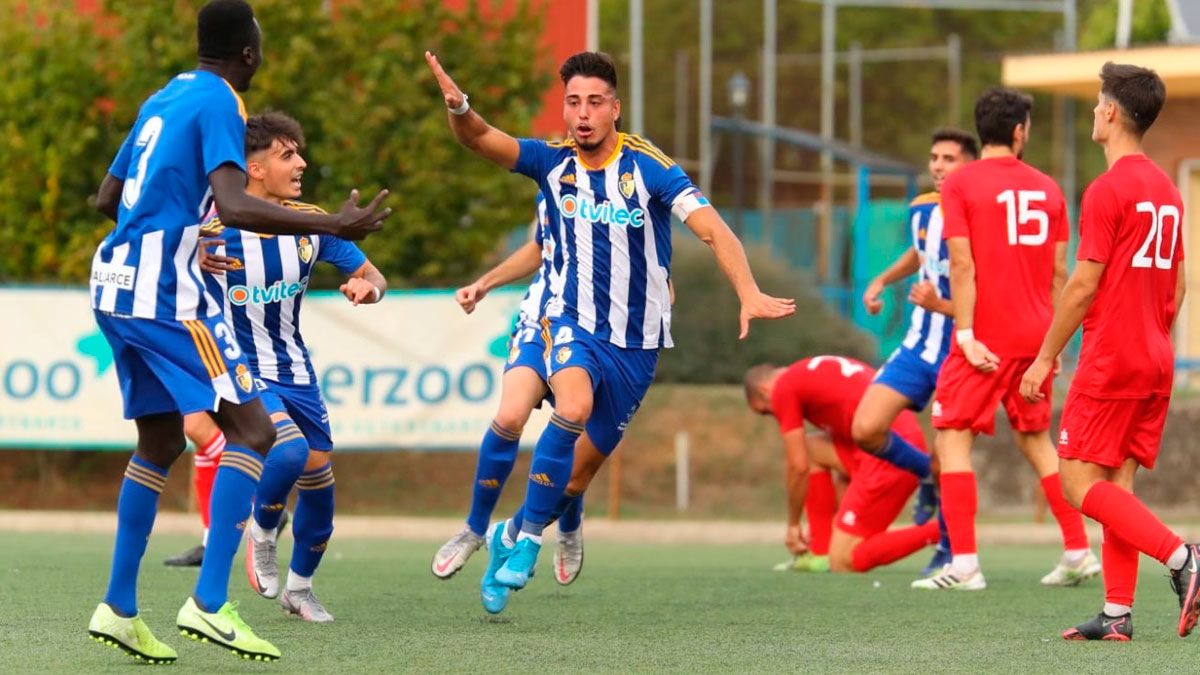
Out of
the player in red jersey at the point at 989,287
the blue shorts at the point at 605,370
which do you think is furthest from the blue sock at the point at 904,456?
the blue shorts at the point at 605,370

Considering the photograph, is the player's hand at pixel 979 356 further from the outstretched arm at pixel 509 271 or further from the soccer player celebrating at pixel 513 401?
the soccer player celebrating at pixel 513 401

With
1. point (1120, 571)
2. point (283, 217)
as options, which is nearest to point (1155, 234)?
point (1120, 571)

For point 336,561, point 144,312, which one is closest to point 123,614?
point 144,312

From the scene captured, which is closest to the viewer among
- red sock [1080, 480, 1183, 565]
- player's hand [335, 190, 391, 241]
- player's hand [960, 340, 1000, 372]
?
player's hand [335, 190, 391, 241]

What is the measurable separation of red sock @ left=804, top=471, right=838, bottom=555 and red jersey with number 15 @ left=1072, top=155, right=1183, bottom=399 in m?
4.70

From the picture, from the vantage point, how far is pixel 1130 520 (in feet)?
24.6

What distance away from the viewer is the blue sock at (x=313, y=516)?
8352mm

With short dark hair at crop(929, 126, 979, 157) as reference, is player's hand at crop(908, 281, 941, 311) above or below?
below

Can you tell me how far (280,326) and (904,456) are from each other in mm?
4429

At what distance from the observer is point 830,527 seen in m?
12.4

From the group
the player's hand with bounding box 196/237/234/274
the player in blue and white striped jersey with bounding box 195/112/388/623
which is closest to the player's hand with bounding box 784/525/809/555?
the player in blue and white striped jersey with bounding box 195/112/388/623

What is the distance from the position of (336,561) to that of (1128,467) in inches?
223

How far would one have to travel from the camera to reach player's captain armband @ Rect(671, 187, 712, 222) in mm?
8242

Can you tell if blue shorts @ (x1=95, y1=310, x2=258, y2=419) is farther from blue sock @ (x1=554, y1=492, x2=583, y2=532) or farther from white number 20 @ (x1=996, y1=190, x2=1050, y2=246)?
white number 20 @ (x1=996, y1=190, x2=1050, y2=246)
